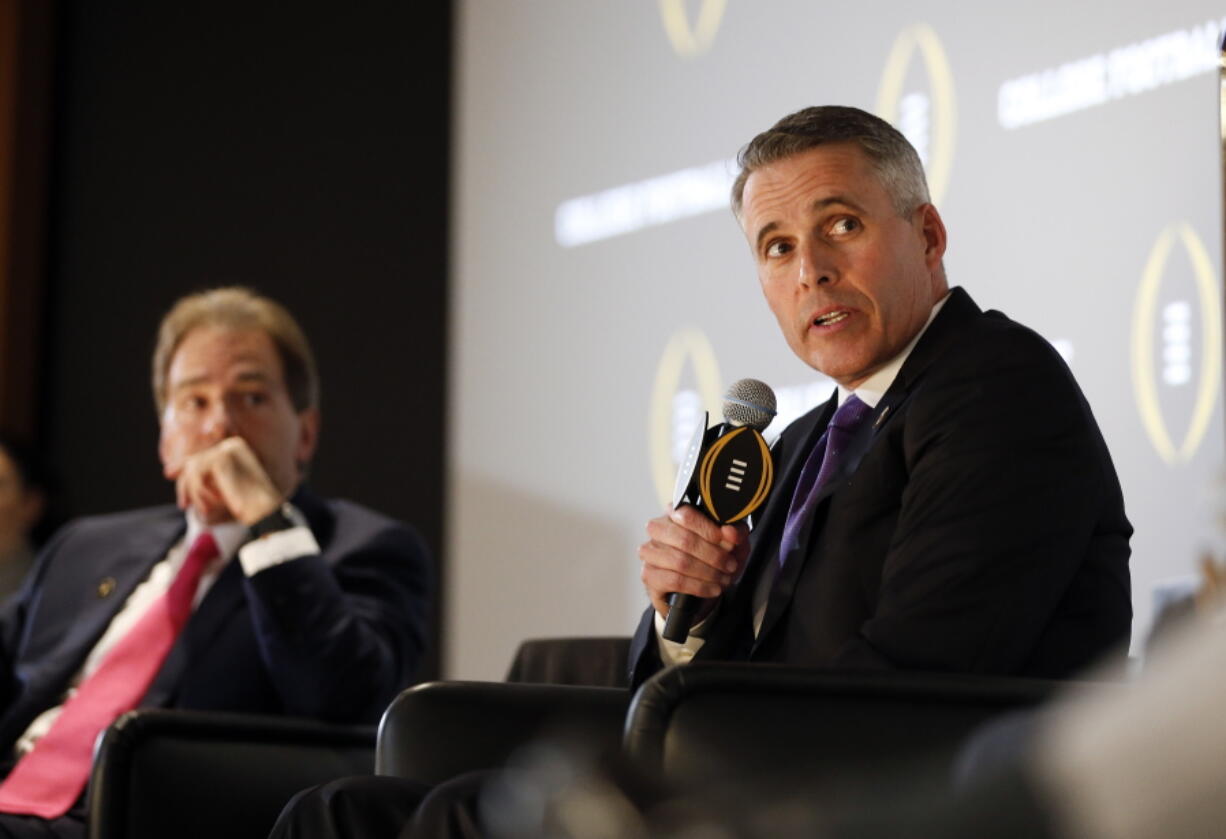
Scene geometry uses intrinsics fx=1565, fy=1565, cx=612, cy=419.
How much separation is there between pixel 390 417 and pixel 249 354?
70.4 inches

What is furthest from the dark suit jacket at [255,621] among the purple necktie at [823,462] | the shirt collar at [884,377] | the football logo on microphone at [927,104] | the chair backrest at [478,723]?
the football logo on microphone at [927,104]

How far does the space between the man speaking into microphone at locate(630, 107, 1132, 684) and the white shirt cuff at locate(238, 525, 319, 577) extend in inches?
29.8

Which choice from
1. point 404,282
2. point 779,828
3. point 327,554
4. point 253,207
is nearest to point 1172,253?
point 327,554

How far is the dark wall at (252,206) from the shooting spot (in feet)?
15.7

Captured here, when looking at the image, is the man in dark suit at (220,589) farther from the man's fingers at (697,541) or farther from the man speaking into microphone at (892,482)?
the man's fingers at (697,541)

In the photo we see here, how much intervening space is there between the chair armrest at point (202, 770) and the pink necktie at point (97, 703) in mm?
334

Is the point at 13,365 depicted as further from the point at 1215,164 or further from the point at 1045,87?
the point at 1215,164

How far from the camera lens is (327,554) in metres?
2.80

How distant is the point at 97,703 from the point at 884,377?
1.49 metres

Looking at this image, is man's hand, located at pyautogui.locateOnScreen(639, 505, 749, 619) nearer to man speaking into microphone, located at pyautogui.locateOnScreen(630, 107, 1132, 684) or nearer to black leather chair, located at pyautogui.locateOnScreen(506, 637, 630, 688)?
man speaking into microphone, located at pyautogui.locateOnScreen(630, 107, 1132, 684)

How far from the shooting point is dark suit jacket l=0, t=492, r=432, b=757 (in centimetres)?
254

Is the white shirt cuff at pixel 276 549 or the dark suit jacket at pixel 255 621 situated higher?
the white shirt cuff at pixel 276 549

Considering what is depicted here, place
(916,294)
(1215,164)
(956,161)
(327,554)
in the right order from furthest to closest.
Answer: (956,161)
(327,554)
(1215,164)
(916,294)

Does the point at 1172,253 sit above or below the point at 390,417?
above
